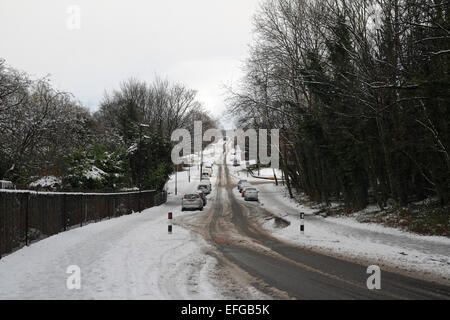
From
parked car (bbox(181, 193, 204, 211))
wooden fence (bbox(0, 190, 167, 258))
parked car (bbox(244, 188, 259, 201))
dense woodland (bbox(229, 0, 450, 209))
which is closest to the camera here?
wooden fence (bbox(0, 190, 167, 258))

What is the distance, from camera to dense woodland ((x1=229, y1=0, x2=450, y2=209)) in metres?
12.9

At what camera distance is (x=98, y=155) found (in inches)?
1152

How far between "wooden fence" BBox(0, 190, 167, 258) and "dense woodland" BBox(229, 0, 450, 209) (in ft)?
36.5

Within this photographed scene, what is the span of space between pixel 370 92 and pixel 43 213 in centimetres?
1578

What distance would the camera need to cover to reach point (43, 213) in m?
13.4

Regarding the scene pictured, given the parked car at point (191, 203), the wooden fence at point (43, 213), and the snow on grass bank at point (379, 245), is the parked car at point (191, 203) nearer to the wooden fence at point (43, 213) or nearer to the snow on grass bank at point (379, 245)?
the wooden fence at point (43, 213)

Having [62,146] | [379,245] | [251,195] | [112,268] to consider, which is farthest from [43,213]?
[251,195]

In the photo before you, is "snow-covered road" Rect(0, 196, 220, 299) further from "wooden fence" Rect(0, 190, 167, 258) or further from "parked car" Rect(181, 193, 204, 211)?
"parked car" Rect(181, 193, 204, 211)

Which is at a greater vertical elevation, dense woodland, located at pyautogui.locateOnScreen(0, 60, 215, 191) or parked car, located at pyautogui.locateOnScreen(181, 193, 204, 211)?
dense woodland, located at pyautogui.locateOnScreen(0, 60, 215, 191)

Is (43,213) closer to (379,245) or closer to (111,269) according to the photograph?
(111,269)

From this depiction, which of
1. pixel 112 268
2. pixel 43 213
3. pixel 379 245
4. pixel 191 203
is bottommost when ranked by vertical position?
pixel 191 203

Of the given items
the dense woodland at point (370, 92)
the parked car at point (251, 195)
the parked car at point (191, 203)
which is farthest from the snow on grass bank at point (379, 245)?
the parked car at point (251, 195)

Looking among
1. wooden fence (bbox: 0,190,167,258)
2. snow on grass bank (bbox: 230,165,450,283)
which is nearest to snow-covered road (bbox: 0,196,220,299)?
wooden fence (bbox: 0,190,167,258)
